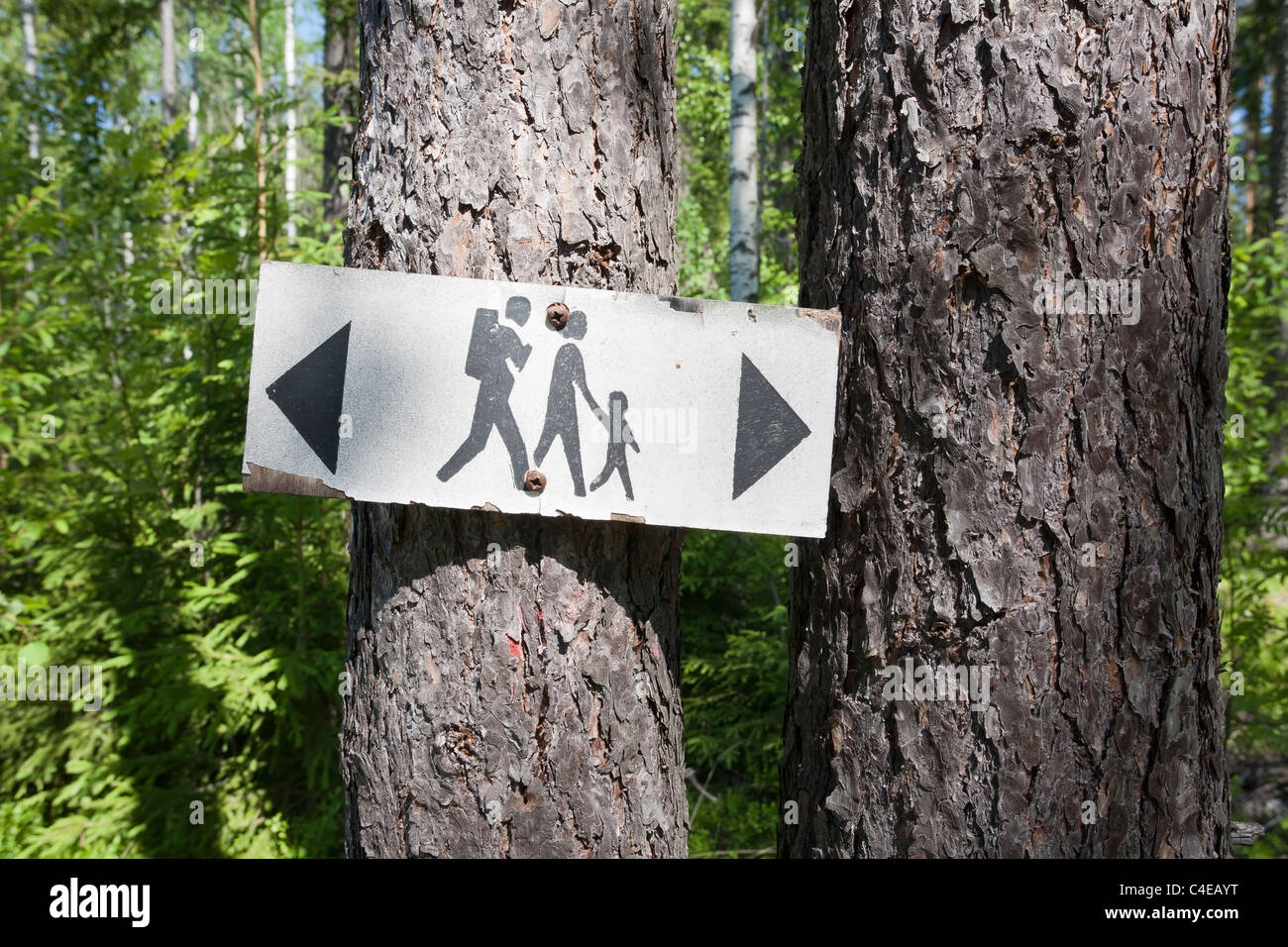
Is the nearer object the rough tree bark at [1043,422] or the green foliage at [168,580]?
the rough tree bark at [1043,422]

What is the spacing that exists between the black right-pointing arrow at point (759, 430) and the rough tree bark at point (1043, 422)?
0.14 metres

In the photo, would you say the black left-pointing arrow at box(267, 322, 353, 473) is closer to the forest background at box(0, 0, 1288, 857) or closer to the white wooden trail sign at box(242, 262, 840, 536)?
the white wooden trail sign at box(242, 262, 840, 536)

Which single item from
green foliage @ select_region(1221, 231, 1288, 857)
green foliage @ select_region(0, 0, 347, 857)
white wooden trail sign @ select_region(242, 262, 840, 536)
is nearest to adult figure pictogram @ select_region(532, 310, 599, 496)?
white wooden trail sign @ select_region(242, 262, 840, 536)

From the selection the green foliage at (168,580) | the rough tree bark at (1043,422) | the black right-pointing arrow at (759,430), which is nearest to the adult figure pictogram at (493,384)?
the black right-pointing arrow at (759,430)

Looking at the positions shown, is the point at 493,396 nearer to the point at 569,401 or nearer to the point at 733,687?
the point at 569,401

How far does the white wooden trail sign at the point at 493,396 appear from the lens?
1319 mm

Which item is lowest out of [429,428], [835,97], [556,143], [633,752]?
[633,752]

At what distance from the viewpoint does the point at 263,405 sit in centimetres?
135

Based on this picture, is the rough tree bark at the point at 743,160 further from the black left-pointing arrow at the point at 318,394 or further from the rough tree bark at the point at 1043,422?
the black left-pointing arrow at the point at 318,394

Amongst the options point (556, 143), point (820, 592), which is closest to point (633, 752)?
point (820, 592)

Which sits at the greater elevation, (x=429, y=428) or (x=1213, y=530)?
(x=429, y=428)

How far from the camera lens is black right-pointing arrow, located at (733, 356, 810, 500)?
139 centimetres
